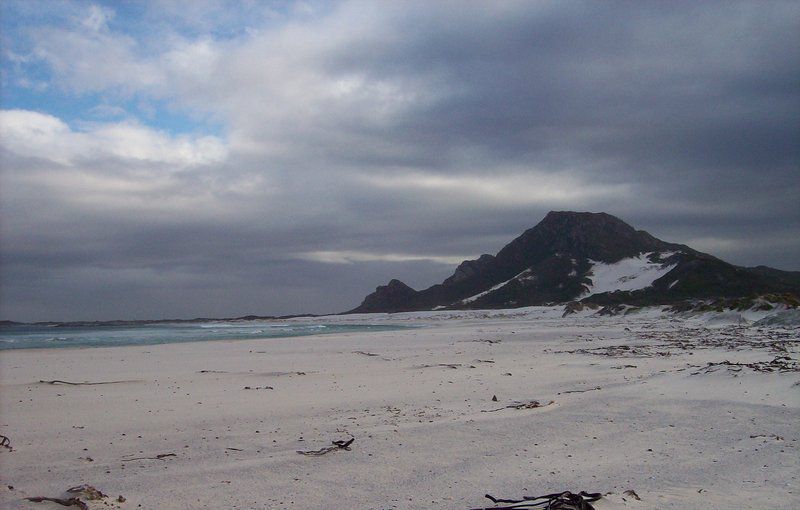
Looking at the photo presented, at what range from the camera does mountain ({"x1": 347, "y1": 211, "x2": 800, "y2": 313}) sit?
82.0m

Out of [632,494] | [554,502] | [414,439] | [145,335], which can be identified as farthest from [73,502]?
[145,335]

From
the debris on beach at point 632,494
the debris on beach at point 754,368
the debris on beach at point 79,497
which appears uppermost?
the debris on beach at point 79,497

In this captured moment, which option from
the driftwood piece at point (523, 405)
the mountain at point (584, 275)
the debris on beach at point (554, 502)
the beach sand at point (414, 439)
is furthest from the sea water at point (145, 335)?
the mountain at point (584, 275)

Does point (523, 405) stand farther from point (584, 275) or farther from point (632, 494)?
point (584, 275)

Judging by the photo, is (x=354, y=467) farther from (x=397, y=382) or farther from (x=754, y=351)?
(x=754, y=351)

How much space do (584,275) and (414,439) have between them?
118 m

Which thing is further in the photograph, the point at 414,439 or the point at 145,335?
the point at 145,335

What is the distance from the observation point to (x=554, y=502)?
4043 mm

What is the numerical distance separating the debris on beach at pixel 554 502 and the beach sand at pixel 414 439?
17 centimetres

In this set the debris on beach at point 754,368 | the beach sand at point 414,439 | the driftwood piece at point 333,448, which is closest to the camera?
the beach sand at point 414,439

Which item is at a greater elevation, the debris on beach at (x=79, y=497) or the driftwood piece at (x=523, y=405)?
the debris on beach at (x=79, y=497)

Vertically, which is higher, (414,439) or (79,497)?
(79,497)

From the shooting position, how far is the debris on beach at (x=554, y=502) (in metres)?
3.96

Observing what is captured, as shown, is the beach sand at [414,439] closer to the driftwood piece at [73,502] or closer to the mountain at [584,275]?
the driftwood piece at [73,502]
